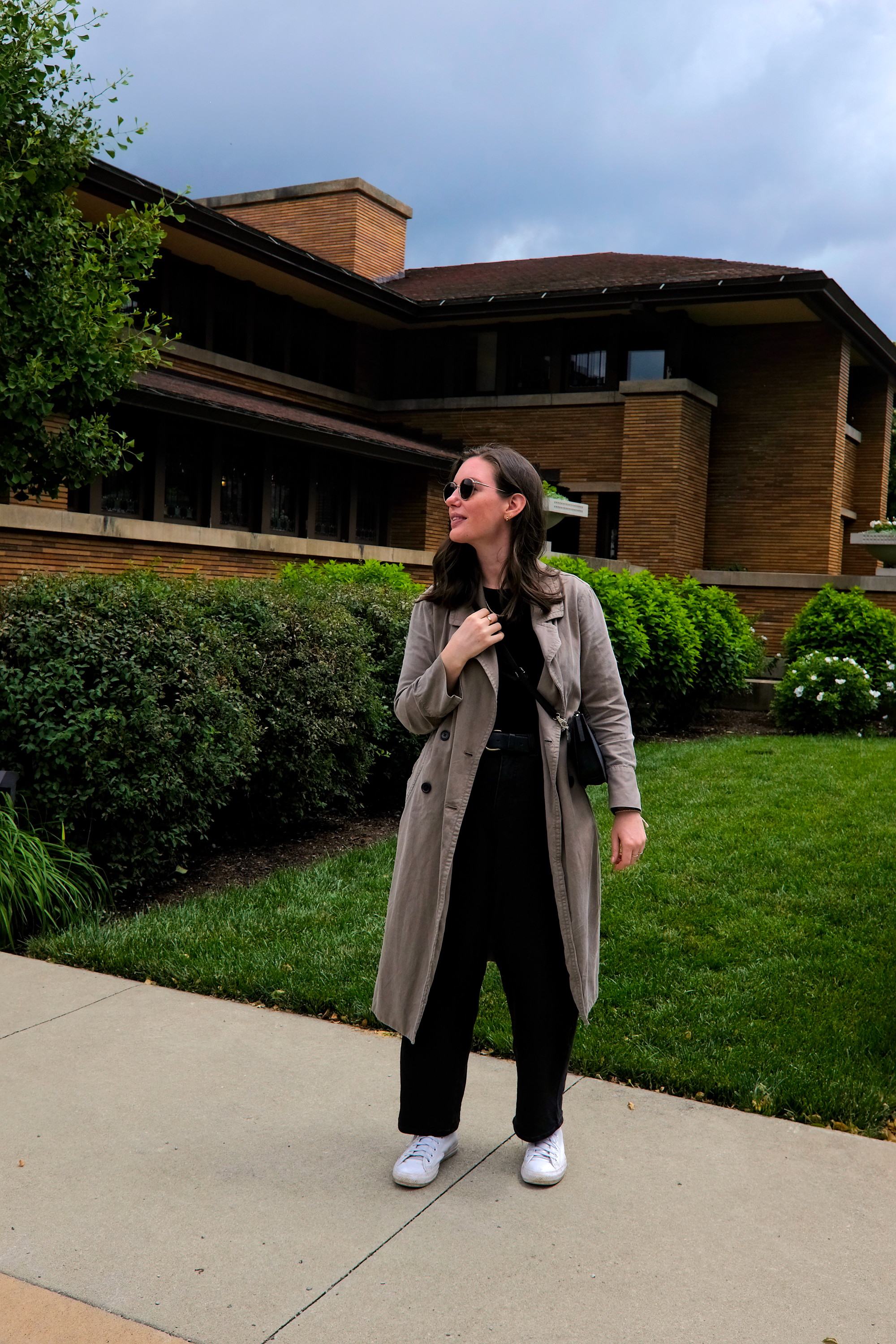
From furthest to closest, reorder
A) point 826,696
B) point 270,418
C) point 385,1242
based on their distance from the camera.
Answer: point 270,418 < point 826,696 < point 385,1242

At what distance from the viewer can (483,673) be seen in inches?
128

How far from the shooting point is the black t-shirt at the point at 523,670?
329cm

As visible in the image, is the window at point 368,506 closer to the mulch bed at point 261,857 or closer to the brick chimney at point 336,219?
the brick chimney at point 336,219

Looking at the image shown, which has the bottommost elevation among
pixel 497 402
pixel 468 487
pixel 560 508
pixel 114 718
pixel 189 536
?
pixel 114 718

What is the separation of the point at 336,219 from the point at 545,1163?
2692cm

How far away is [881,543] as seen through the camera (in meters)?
18.6

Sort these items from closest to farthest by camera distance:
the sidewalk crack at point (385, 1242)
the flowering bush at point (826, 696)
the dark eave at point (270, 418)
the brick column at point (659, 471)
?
the sidewalk crack at point (385, 1242), the flowering bush at point (826, 696), the dark eave at point (270, 418), the brick column at point (659, 471)

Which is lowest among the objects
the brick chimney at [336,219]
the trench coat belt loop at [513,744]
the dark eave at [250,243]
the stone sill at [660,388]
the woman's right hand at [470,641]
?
the trench coat belt loop at [513,744]

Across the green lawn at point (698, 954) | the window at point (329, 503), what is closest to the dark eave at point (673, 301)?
the window at point (329, 503)

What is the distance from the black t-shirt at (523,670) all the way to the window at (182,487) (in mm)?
16687

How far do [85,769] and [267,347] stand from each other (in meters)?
18.8

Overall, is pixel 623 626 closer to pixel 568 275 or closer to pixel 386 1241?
pixel 386 1241

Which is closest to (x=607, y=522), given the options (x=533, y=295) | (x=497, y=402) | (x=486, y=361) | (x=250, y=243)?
(x=497, y=402)

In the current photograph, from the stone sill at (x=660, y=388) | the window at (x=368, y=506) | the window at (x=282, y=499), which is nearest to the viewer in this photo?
the window at (x=282, y=499)
